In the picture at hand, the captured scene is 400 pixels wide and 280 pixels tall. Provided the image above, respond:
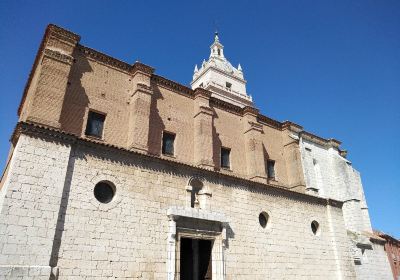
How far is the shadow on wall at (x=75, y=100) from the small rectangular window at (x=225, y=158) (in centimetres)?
721

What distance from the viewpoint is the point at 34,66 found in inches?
559

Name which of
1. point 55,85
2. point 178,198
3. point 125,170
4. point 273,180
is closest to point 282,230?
point 273,180

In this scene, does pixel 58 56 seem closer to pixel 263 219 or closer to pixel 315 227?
pixel 263 219

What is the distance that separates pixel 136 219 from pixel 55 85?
18.8 feet

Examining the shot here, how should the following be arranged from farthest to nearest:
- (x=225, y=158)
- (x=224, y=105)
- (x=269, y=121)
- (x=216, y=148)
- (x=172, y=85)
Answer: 1. (x=269, y=121)
2. (x=224, y=105)
3. (x=225, y=158)
4. (x=216, y=148)
5. (x=172, y=85)

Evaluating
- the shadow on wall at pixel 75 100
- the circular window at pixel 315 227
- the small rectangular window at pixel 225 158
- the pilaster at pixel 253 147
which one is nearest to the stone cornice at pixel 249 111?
the pilaster at pixel 253 147

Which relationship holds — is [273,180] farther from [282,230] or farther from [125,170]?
[125,170]

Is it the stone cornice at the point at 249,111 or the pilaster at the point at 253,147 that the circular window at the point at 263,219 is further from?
the stone cornice at the point at 249,111

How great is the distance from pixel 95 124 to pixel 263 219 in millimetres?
8901

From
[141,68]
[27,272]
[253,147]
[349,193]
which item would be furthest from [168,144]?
[349,193]

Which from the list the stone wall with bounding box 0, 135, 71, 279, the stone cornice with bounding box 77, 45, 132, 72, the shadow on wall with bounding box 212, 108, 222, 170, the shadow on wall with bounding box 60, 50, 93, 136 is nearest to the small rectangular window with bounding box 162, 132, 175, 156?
the shadow on wall with bounding box 212, 108, 222, 170

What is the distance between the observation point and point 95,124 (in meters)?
13.4

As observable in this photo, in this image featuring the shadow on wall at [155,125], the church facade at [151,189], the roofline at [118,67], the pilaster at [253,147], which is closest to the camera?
the church facade at [151,189]

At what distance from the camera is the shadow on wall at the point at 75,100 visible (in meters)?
12.6
